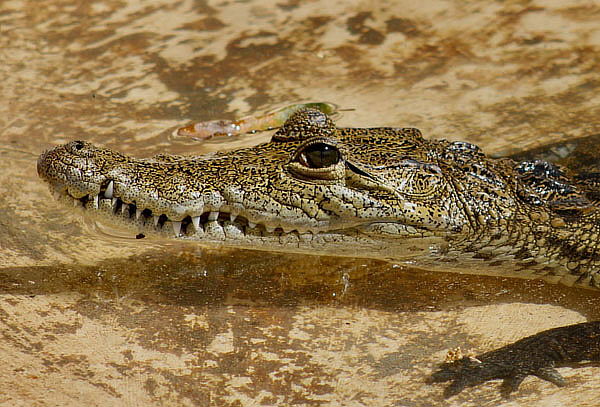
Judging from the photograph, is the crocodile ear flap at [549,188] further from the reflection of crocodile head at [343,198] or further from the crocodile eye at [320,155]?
the crocodile eye at [320,155]

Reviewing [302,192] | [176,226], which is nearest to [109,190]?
[176,226]

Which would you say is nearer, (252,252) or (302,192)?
(302,192)

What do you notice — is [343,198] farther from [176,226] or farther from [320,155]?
[176,226]

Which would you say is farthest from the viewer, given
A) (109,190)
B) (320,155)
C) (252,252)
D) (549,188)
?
(252,252)

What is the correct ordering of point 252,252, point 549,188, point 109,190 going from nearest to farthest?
point 109,190
point 549,188
point 252,252

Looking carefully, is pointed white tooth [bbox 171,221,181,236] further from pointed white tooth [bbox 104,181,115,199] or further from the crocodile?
pointed white tooth [bbox 104,181,115,199]

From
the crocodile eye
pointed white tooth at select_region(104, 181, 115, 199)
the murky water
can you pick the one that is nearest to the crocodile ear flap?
the murky water

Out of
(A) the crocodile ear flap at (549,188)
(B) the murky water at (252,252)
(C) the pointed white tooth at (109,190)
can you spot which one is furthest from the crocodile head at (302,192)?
(B) the murky water at (252,252)

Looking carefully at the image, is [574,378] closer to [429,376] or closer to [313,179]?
[429,376]
